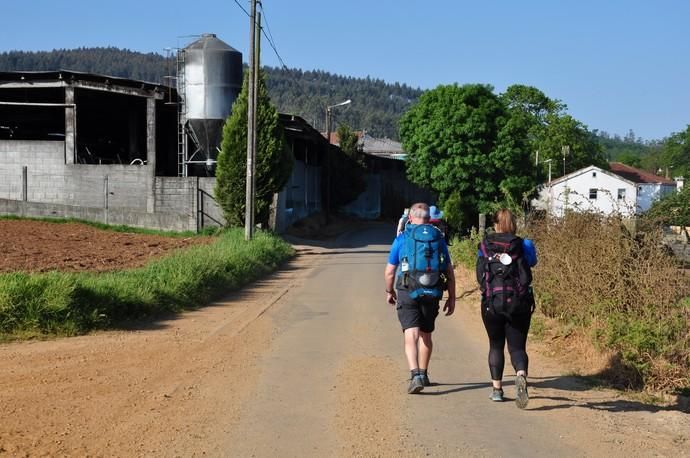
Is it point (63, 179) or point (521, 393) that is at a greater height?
point (63, 179)

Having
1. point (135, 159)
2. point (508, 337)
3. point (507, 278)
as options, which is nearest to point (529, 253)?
point (507, 278)

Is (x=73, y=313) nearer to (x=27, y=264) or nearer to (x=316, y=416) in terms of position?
(x=316, y=416)

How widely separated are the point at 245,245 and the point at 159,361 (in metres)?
13.1

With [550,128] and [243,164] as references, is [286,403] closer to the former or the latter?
[243,164]

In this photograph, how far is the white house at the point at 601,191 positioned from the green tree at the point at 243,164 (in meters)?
10.2

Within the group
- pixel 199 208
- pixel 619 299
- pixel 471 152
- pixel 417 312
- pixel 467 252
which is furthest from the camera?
pixel 471 152

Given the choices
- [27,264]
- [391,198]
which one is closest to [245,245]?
[27,264]

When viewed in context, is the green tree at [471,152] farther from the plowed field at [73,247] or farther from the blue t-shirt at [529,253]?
the blue t-shirt at [529,253]

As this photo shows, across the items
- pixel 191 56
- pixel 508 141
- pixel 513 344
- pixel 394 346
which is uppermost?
pixel 191 56

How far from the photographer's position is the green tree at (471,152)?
44.4 meters

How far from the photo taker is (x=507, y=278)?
670cm

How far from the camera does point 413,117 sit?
49.8 metres

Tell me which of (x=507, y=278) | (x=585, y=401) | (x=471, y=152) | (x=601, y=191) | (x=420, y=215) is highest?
(x=471, y=152)

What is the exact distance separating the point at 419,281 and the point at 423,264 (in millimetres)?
164
